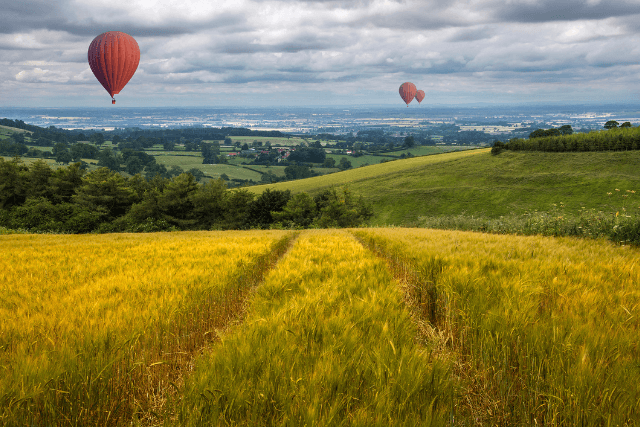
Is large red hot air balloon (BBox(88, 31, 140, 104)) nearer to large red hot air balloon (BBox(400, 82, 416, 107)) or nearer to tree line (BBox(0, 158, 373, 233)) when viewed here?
tree line (BBox(0, 158, 373, 233))

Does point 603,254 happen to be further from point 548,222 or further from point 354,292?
point 548,222

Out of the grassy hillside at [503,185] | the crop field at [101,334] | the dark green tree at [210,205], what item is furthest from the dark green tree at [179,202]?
the crop field at [101,334]

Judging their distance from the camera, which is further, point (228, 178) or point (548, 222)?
point (228, 178)

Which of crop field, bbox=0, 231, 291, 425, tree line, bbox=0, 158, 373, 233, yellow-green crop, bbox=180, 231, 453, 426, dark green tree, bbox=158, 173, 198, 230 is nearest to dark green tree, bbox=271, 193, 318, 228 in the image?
tree line, bbox=0, 158, 373, 233

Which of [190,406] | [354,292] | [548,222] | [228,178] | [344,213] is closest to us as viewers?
[190,406]

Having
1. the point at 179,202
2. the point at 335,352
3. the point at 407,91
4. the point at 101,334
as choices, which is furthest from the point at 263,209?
the point at 407,91

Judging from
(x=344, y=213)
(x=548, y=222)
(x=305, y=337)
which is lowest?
(x=344, y=213)

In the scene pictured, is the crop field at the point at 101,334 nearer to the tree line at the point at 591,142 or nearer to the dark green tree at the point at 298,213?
the dark green tree at the point at 298,213

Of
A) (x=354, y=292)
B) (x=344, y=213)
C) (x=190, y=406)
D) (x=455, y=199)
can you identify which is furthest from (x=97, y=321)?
(x=455, y=199)

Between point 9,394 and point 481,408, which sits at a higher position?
Answer: point 9,394
